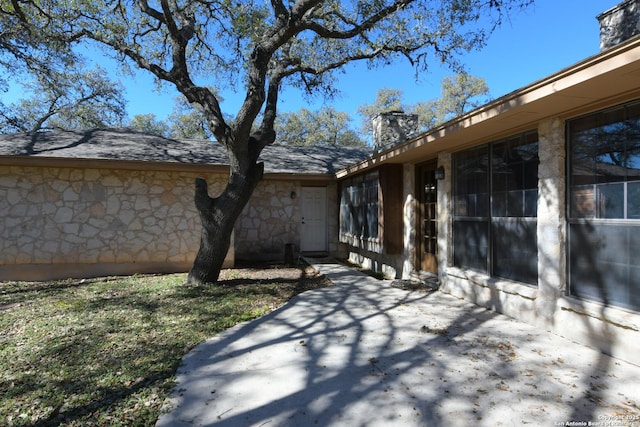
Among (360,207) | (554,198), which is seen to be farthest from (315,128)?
(554,198)

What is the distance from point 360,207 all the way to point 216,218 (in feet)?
11.9

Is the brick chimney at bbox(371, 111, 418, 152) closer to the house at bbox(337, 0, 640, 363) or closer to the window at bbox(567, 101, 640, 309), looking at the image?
the house at bbox(337, 0, 640, 363)

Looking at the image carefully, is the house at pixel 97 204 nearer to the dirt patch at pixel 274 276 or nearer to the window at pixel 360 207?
the dirt patch at pixel 274 276

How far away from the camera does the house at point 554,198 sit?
10.6ft

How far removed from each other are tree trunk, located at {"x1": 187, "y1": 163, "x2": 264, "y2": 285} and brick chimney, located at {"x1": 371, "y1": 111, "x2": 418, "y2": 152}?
145 inches

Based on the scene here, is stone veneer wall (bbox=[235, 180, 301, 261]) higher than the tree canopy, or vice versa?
the tree canopy

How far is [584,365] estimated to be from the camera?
10.5 ft

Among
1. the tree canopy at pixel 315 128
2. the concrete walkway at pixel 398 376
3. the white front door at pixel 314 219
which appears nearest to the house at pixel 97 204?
the white front door at pixel 314 219

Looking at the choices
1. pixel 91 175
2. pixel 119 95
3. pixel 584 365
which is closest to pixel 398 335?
pixel 584 365

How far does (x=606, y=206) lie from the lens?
3.44 m

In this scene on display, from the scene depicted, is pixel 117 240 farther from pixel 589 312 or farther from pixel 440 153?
pixel 589 312

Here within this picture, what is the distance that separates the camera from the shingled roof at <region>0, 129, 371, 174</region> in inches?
304

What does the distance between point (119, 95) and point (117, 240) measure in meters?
13.5

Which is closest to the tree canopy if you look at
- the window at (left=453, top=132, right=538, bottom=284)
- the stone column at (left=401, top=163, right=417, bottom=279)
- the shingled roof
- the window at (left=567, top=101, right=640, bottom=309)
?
the shingled roof
